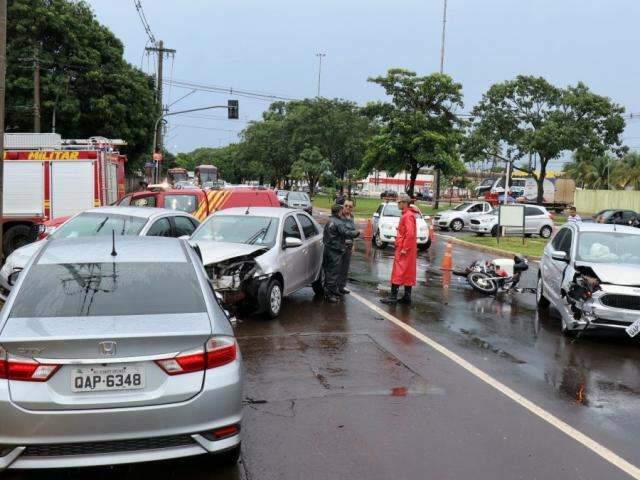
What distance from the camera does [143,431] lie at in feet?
11.9

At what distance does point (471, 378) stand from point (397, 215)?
15890 millimetres

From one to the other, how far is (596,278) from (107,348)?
22.4 feet

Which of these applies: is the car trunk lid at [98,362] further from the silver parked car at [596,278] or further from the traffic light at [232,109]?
the traffic light at [232,109]

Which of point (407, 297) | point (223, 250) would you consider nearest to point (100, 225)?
point (223, 250)

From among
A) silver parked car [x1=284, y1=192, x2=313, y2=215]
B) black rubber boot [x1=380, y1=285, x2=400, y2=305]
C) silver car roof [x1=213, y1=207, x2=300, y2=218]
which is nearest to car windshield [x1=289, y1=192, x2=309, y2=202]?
silver parked car [x1=284, y1=192, x2=313, y2=215]

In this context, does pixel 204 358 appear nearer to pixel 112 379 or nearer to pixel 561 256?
pixel 112 379

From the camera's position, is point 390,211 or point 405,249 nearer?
point 405,249

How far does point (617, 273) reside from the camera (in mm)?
8492

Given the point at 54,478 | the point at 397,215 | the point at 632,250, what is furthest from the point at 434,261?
the point at 54,478

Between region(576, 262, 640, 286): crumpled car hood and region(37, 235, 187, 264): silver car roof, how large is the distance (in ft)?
19.1

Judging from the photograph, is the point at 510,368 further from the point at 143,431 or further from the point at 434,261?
the point at 434,261

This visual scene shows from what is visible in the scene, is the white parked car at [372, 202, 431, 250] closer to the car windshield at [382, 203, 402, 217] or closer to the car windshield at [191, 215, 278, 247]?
the car windshield at [382, 203, 402, 217]

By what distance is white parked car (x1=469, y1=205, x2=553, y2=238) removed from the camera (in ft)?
95.7

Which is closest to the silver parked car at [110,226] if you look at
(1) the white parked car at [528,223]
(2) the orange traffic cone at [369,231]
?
(2) the orange traffic cone at [369,231]
